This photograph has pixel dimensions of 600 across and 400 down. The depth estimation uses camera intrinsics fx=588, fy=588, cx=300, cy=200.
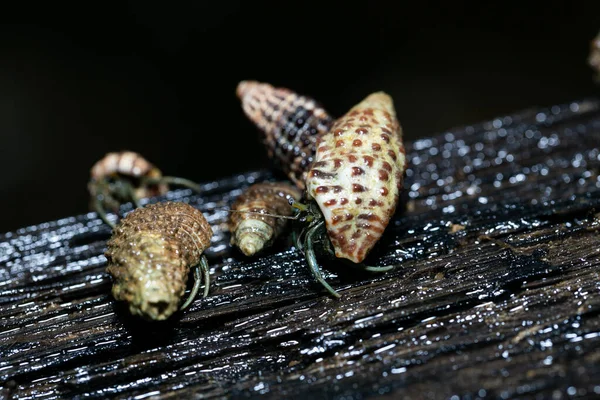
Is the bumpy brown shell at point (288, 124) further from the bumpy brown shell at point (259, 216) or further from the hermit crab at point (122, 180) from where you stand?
the hermit crab at point (122, 180)

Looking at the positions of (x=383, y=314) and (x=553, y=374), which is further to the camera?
(x=383, y=314)

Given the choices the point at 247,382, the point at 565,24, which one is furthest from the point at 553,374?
the point at 565,24

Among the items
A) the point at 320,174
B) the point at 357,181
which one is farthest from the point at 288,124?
the point at 357,181

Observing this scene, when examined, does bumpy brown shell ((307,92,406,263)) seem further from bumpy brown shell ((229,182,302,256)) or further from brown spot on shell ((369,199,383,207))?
bumpy brown shell ((229,182,302,256))

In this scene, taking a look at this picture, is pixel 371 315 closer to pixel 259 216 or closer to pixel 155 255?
pixel 259 216

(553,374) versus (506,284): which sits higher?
(506,284)

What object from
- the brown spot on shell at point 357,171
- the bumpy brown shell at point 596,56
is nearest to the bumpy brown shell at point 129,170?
the brown spot on shell at point 357,171

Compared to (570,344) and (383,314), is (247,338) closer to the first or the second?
(383,314)
